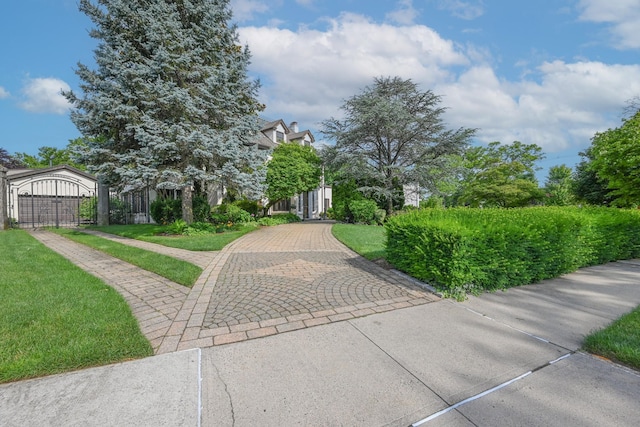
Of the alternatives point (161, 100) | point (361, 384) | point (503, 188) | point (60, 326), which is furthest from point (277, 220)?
point (503, 188)

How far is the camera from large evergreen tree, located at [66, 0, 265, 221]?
9.27 m

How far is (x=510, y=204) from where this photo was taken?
21922 millimetres

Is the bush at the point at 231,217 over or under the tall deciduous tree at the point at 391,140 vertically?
under

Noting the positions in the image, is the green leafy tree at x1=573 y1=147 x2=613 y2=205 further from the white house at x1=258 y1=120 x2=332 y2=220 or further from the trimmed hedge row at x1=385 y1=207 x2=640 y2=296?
the white house at x1=258 y1=120 x2=332 y2=220

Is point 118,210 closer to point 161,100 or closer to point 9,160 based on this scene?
point 161,100

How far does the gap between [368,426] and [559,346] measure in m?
2.29

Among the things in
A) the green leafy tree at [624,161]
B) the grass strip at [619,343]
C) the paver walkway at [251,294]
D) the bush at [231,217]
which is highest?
the green leafy tree at [624,161]

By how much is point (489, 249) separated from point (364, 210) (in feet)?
34.7

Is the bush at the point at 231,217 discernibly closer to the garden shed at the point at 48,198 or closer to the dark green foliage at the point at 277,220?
the dark green foliage at the point at 277,220

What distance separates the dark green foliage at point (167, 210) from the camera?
14.1 meters

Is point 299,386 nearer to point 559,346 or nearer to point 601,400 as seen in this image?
point 601,400

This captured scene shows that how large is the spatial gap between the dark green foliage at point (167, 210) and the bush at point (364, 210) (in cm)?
882

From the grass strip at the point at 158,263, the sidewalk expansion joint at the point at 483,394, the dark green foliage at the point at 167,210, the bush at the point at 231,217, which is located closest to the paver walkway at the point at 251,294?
the grass strip at the point at 158,263

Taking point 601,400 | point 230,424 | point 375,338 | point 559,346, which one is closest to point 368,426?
point 230,424
